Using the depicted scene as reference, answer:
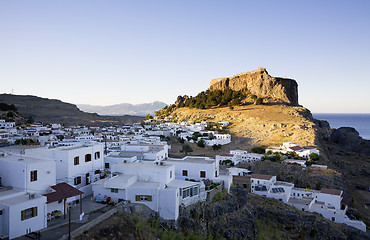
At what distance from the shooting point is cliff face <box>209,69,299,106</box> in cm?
7806

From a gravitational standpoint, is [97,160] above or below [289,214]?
above

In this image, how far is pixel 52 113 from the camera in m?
94.2

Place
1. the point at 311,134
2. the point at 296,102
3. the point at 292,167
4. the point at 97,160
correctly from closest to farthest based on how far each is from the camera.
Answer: the point at 97,160 < the point at 292,167 < the point at 311,134 < the point at 296,102

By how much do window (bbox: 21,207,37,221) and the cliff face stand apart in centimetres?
7216

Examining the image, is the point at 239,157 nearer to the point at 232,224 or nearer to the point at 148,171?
the point at 232,224

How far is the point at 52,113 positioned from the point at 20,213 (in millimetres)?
91632

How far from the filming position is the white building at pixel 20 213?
10.5 metres

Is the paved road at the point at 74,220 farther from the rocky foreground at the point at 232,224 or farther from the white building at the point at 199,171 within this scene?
the white building at the point at 199,171

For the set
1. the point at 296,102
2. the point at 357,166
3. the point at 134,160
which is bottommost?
the point at 357,166

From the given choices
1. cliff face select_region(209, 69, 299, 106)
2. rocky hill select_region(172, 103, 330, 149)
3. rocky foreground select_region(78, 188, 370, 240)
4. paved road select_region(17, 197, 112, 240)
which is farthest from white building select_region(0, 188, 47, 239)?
cliff face select_region(209, 69, 299, 106)

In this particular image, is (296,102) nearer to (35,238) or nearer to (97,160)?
(97,160)

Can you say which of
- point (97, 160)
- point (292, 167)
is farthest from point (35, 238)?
point (292, 167)

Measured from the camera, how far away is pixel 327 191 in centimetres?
2555

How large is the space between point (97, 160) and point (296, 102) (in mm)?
78830
